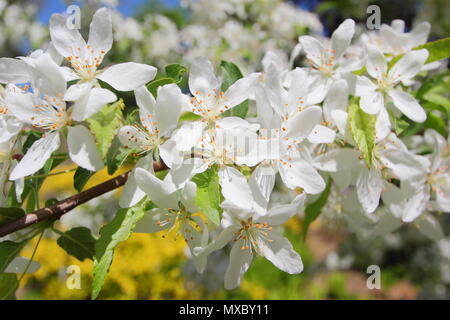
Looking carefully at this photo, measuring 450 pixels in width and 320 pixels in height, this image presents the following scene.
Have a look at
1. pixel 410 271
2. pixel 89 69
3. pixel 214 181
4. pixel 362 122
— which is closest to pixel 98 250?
pixel 214 181

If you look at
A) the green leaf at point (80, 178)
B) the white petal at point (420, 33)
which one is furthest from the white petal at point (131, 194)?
the white petal at point (420, 33)

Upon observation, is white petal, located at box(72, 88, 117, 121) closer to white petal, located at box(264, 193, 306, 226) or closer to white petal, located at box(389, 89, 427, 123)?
white petal, located at box(264, 193, 306, 226)

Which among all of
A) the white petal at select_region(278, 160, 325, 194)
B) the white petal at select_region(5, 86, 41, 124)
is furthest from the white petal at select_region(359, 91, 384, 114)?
the white petal at select_region(5, 86, 41, 124)

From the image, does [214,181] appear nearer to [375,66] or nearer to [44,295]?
[375,66]

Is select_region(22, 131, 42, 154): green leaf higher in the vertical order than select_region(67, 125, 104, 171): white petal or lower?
lower

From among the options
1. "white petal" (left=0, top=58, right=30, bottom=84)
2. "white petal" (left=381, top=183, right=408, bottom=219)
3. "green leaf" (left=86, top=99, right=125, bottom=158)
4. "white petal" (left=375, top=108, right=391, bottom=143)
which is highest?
"white petal" (left=0, top=58, right=30, bottom=84)

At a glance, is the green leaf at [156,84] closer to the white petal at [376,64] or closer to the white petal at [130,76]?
the white petal at [130,76]
